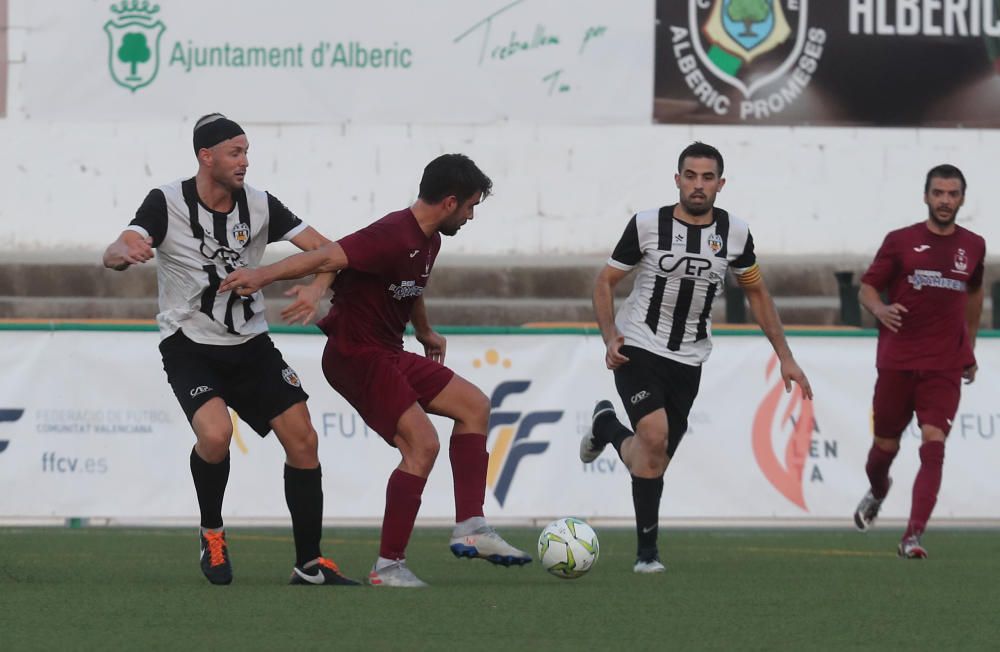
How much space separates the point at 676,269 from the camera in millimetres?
8562

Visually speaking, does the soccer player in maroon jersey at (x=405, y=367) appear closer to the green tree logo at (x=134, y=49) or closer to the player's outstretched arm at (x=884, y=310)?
the player's outstretched arm at (x=884, y=310)

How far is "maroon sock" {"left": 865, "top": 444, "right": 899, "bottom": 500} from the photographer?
34.4 ft

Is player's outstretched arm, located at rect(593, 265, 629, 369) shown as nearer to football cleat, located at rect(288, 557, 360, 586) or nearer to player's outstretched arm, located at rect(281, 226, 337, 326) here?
player's outstretched arm, located at rect(281, 226, 337, 326)

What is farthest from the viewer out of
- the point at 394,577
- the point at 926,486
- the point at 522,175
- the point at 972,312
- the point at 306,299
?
the point at 522,175

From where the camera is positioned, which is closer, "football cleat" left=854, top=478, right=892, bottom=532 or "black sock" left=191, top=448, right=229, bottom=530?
Result: "black sock" left=191, top=448, right=229, bottom=530

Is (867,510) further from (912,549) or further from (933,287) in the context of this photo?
(933,287)

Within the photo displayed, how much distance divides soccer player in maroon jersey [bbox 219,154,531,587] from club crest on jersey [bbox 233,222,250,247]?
36 centimetres

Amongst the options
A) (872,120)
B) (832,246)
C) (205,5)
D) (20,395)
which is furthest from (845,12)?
(20,395)

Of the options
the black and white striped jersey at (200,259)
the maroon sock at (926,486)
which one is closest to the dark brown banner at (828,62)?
the maroon sock at (926,486)

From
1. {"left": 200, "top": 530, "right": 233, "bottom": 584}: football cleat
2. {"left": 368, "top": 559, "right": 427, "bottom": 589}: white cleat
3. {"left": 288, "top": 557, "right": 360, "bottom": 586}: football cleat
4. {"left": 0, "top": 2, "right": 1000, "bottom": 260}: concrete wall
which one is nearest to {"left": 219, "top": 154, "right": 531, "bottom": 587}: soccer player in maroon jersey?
{"left": 368, "top": 559, "right": 427, "bottom": 589}: white cleat

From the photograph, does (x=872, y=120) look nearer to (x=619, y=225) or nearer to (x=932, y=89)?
(x=932, y=89)

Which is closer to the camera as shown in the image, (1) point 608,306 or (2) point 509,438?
(1) point 608,306

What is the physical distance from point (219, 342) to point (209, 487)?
1.92 feet

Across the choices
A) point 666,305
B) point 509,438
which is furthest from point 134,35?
point 666,305
